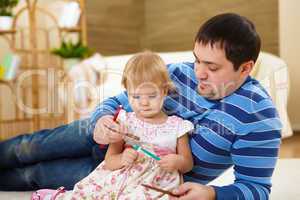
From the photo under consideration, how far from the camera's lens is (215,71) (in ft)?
3.81

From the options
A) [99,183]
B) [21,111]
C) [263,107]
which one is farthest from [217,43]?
[21,111]

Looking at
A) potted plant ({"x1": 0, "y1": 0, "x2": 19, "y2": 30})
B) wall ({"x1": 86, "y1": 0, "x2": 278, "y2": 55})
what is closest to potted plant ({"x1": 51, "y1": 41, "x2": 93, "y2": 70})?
potted plant ({"x1": 0, "y1": 0, "x2": 19, "y2": 30})

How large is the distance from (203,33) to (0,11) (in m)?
3.50

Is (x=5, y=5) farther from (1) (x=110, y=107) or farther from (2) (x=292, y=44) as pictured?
(1) (x=110, y=107)

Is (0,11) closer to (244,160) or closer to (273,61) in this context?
(273,61)

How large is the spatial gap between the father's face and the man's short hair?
0.04 ft

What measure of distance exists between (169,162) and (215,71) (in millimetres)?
239

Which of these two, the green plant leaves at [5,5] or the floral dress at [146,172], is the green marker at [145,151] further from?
the green plant leaves at [5,5]

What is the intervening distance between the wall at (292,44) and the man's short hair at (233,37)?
329 cm

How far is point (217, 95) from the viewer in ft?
4.05

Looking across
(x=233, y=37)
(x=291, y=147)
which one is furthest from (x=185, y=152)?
(x=291, y=147)

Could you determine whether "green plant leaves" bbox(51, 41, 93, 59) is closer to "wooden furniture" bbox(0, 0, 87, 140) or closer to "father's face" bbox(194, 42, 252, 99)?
"wooden furniture" bbox(0, 0, 87, 140)

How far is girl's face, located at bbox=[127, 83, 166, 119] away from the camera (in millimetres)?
1176

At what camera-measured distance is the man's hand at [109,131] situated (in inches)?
46.2
